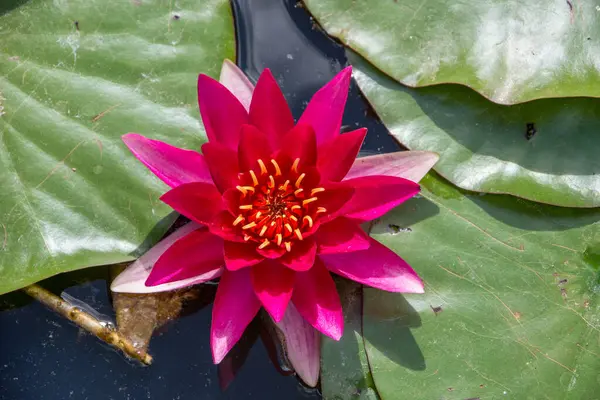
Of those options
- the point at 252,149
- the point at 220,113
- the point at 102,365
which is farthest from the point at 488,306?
the point at 102,365

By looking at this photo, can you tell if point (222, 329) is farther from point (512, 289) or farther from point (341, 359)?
point (512, 289)

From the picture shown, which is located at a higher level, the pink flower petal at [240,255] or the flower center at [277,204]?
the flower center at [277,204]

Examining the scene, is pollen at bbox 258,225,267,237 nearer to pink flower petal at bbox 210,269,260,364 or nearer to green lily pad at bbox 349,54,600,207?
pink flower petal at bbox 210,269,260,364

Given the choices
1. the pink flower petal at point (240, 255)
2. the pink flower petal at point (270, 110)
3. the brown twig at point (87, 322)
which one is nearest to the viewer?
the pink flower petal at point (240, 255)

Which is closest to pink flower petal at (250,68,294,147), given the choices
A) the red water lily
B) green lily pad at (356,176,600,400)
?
the red water lily

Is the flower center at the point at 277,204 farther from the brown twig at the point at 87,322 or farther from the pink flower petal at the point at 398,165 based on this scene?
the brown twig at the point at 87,322

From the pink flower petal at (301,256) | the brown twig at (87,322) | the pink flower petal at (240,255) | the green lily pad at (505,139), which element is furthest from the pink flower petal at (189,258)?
the green lily pad at (505,139)
